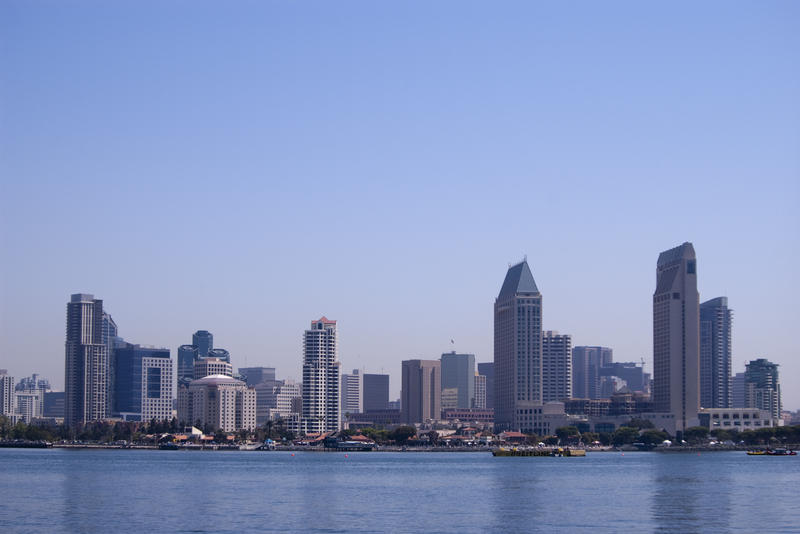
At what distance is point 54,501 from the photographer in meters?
111

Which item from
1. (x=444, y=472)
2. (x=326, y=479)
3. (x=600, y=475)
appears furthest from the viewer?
(x=444, y=472)

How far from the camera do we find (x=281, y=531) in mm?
86812

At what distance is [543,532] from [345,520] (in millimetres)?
16169

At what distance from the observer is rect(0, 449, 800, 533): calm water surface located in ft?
300

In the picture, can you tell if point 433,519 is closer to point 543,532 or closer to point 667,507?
point 543,532

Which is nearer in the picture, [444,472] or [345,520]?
[345,520]

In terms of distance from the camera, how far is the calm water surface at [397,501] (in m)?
91.3

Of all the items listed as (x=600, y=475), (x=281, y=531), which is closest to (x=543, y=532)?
(x=281, y=531)

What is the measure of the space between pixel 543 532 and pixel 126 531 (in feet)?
94.3

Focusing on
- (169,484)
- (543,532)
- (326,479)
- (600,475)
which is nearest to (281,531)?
(543,532)

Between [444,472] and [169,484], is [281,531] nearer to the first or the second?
[169,484]

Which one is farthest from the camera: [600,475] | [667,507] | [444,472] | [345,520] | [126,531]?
[444,472]

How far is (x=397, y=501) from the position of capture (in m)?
114

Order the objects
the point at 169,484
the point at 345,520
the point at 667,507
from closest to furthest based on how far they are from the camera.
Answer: the point at 345,520
the point at 667,507
the point at 169,484
